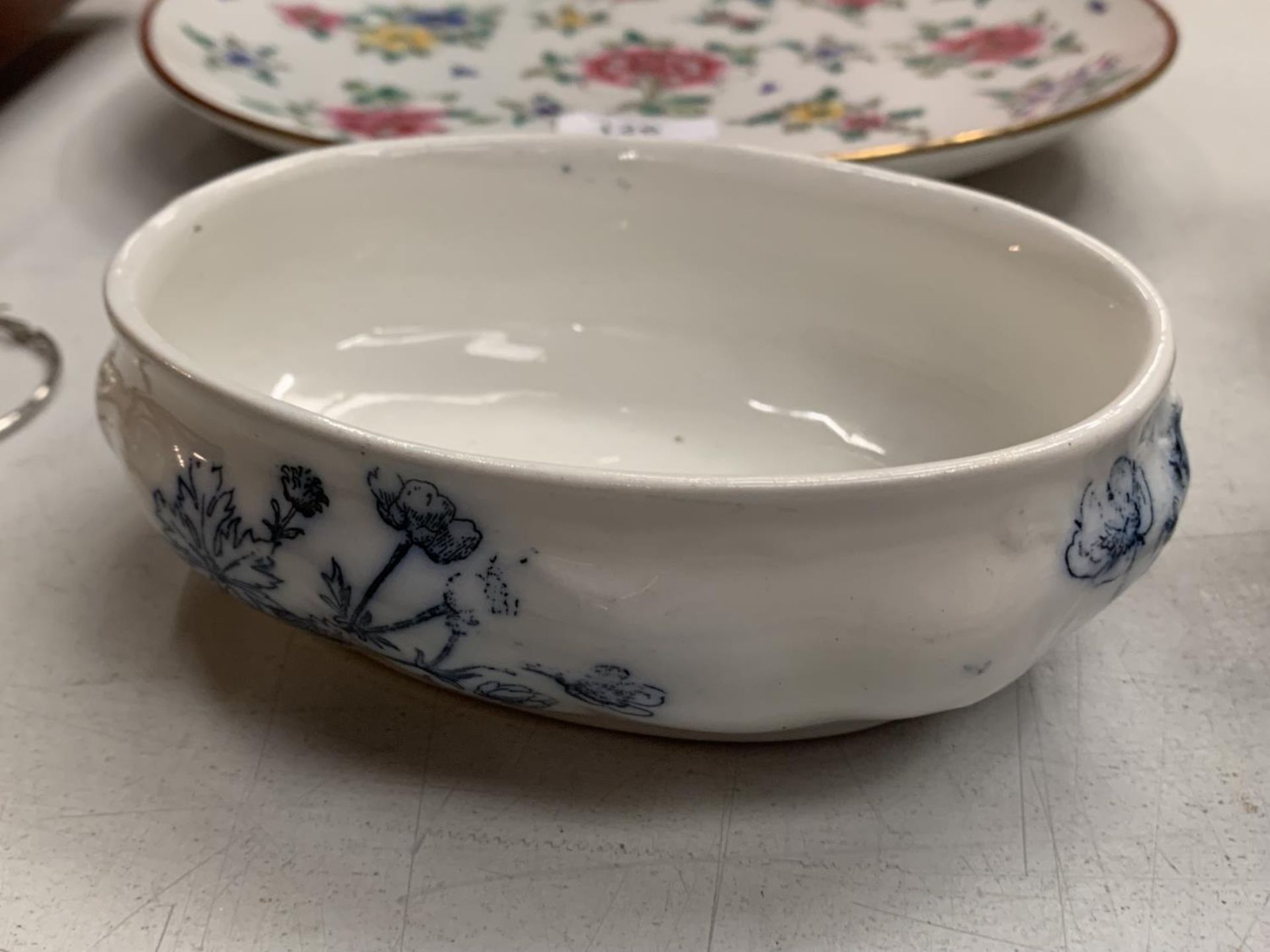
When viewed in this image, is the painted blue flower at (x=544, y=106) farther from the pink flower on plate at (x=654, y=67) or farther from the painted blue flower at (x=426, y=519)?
the painted blue flower at (x=426, y=519)

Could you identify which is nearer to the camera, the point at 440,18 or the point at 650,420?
the point at 650,420

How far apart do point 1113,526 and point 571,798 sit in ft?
0.51

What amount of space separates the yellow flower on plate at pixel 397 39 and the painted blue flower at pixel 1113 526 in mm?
535

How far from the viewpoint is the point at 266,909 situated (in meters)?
0.30

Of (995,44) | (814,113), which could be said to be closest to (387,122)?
(814,113)

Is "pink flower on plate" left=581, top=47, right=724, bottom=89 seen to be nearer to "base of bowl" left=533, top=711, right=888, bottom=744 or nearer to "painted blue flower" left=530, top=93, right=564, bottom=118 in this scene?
"painted blue flower" left=530, top=93, right=564, bottom=118

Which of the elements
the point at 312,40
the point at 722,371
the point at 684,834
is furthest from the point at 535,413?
the point at 312,40

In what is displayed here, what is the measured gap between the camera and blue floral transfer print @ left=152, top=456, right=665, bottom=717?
11.2 inches

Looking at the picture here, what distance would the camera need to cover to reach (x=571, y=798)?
329mm

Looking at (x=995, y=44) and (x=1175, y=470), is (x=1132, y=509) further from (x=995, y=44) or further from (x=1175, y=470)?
(x=995, y=44)

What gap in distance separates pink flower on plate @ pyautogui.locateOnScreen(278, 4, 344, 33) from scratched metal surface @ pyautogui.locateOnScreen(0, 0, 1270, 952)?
1.24 ft

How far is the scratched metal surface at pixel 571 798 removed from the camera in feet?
0.98

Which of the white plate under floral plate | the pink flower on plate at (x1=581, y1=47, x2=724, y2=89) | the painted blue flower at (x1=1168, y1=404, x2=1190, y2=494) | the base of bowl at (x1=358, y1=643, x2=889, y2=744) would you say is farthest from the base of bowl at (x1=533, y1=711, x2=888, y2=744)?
the pink flower on plate at (x1=581, y1=47, x2=724, y2=89)

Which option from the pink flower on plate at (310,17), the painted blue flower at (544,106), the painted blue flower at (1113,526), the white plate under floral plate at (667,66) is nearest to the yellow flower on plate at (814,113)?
the white plate under floral plate at (667,66)
